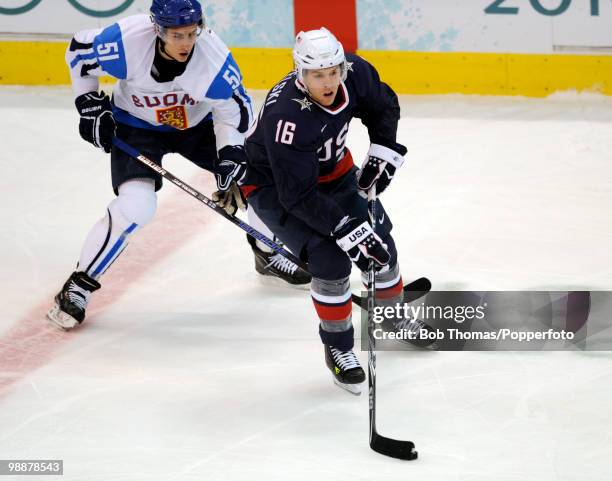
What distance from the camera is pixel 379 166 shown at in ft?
11.1

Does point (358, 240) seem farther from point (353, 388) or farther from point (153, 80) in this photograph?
point (153, 80)

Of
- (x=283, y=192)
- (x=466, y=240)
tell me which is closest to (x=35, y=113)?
(x=466, y=240)

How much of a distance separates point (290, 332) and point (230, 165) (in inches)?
23.0

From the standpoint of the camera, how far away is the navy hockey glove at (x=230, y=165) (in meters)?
3.66

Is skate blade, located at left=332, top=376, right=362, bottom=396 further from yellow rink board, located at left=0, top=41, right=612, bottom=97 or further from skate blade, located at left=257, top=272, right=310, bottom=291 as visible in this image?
yellow rink board, located at left=0, top=41, right=612, bottom=97

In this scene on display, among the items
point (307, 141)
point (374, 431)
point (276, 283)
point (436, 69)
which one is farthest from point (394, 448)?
point (436, 69)

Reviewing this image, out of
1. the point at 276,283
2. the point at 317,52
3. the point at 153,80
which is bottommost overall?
the point at 276,283

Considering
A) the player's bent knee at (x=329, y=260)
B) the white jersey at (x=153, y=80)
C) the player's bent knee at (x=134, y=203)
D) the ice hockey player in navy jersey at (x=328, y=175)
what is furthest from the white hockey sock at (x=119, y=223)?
the player's bent knee at (x=329, y=260)

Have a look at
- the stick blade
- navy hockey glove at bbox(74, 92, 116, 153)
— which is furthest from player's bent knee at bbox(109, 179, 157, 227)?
the stick blade

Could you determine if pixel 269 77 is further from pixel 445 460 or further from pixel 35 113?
pixel 445 460

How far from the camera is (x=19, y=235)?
4480 mm

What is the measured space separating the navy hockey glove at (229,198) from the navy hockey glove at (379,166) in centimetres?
56

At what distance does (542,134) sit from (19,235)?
240 cm

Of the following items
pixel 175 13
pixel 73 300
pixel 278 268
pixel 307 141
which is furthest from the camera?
pixel 278 268
